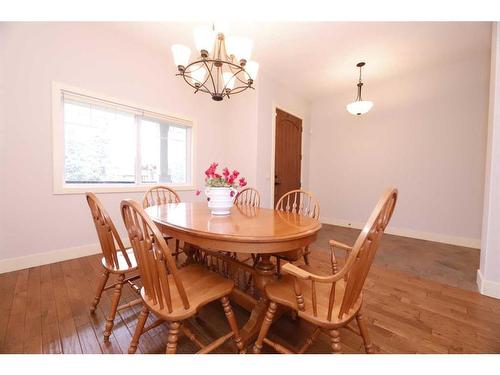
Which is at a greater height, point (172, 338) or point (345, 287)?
point (345, 287)

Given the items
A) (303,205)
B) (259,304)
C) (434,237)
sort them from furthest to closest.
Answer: (434,237) < (303,205) < (259,304)

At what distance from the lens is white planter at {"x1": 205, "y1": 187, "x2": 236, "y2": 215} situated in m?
1.47

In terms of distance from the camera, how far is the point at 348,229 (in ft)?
13.0

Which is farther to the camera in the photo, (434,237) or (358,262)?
(434,237)

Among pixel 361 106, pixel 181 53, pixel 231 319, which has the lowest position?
pixel 231 319

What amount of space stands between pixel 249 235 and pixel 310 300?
17.0 inches

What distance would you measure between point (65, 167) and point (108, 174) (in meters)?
0.43

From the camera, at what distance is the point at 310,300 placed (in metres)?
0.98

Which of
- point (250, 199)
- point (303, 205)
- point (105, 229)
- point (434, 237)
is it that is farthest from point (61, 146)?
point (434, 237)

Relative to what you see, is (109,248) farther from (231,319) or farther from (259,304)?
(259,304)

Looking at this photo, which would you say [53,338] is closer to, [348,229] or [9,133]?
[9,133]

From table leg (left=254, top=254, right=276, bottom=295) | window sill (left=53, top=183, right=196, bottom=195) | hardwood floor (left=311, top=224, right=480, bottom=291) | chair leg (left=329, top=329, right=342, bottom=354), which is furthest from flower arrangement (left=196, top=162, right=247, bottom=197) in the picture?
hardwood floor (left=311, top=224, right=480, bottom=291)

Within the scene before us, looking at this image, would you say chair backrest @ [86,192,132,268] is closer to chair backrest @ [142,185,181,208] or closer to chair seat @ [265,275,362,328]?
chair backrest @ [142,185,181,208]

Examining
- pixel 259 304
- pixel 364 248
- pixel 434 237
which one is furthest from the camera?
pixel 434 237
